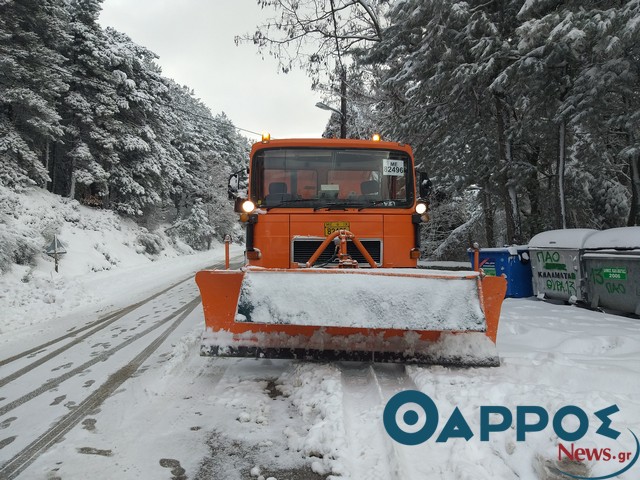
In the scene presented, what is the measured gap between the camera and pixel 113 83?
21.0 metres

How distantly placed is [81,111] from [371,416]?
22025mm

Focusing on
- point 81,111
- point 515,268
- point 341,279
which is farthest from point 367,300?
point 81,111

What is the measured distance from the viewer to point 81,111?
64.6ft

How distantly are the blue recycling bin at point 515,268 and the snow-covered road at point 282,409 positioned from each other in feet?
10.5

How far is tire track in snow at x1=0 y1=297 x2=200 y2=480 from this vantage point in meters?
2.44

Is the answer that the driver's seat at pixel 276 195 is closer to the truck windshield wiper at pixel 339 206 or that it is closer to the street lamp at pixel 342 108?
the truck windshield wiper at pixel 339 206

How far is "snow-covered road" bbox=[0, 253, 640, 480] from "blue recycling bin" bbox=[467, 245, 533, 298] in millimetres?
3200

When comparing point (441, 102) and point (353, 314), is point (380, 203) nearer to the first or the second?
point (353, 314)

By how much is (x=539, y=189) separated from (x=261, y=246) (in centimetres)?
1030

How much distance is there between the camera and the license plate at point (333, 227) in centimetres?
479

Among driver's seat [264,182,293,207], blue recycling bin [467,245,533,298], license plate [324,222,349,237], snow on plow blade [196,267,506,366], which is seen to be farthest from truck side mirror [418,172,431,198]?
blue recycling bin [467,245,533,298]

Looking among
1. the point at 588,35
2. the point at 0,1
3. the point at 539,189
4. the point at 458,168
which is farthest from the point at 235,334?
the point at 0,1

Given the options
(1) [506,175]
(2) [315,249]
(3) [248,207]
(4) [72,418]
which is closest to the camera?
(4) [72,418]

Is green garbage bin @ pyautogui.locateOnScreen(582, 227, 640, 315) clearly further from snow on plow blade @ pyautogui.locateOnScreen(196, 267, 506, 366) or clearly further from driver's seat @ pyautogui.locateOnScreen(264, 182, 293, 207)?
driver's seat @ pyautogui.locateOnScreen(264, 182, 293, 207)
